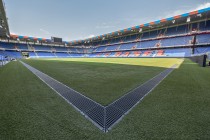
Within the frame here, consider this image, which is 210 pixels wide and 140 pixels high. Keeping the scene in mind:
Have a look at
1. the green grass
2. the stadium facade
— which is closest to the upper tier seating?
the stadium facade

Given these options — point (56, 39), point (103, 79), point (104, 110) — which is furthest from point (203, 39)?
point (56, 39)

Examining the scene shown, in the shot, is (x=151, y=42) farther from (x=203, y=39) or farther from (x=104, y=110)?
(x=104, y=110)

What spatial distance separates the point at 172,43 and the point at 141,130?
41.7m

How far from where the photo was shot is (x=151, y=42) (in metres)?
40.6

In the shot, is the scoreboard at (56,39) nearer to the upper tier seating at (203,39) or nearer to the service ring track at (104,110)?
the upper tier seating at (203,39)

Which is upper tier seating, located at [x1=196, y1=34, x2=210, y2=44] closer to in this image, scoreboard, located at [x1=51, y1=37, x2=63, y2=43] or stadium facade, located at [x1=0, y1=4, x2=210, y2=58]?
stadium facade, located at [x1=0, y1=4, x2=210, y2=58]

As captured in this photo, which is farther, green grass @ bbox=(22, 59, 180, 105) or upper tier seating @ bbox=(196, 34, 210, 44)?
upper tier seating @ bbox=(196, 34, 210, 44)

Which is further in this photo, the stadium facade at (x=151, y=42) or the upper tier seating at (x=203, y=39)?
the stadium facade at (x=151, y=42)

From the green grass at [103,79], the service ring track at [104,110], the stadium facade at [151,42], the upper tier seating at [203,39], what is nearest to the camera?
the service ring track at [104,110]

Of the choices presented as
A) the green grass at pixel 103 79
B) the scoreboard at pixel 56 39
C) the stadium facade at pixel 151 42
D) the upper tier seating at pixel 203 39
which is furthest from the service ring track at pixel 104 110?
the scoreboard at pixel 56 39

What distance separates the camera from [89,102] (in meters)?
2.73

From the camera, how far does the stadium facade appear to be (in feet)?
96.5

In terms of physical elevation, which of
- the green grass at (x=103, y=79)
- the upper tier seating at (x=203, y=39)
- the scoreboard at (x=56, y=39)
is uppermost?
the scoreboard at (x=56, y=39)

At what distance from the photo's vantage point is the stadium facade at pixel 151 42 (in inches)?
1157
